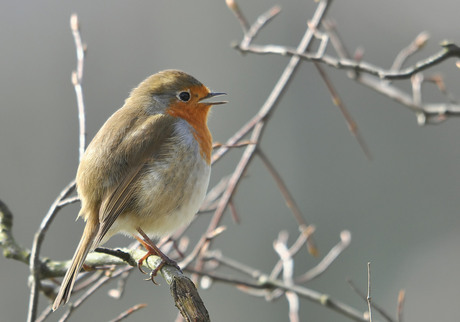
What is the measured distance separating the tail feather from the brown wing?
1.3 inches

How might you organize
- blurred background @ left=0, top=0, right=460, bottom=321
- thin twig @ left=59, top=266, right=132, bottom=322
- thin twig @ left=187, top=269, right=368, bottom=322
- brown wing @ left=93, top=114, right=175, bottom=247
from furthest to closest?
blurred background @ left=0, top=0, right=460, bottom=321 → thin twig @ left=187, top=269, right=368, bottom=322 → brown wing @ left=93, top=114, right=175, bottom=247 → thin twig @ left=59, top=266, right=132, bottom=322

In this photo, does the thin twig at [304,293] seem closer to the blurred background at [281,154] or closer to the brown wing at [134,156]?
the brown wing at [134,156]

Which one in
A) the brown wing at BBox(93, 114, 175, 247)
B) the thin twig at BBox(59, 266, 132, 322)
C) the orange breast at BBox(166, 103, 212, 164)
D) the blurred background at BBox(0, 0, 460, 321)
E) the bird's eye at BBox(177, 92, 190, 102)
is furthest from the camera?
the blurred background at BBox(0, 0, 460, 321)

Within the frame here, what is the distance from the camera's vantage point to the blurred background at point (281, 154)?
833cm

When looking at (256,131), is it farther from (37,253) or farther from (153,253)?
(37,253)

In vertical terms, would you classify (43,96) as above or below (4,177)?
above

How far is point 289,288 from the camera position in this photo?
2.96m

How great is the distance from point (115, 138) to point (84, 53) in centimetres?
39

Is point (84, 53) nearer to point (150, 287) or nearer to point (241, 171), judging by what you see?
point (241, 171)

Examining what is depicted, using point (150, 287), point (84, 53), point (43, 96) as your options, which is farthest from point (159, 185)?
point (43, 96)

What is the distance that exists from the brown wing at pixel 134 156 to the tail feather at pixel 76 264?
0.11 ft

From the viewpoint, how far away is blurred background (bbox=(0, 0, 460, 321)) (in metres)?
8.33

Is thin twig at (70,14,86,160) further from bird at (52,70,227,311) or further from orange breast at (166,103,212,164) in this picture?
orange breast at (166,103,212,164)

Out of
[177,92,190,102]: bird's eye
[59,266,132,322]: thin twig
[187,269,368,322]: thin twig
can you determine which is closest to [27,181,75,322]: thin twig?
[59,266,132,322]: thin twig
